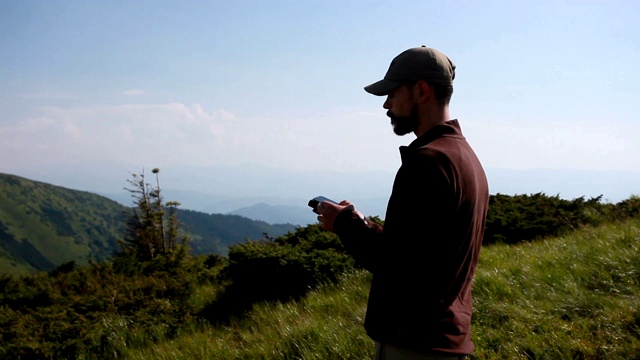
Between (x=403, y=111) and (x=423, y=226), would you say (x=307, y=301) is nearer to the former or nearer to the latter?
(x=403, y=111)

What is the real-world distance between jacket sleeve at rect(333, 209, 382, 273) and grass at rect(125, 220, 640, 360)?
276cm

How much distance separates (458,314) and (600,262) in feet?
16.2

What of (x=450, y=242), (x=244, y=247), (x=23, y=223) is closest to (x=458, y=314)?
(x=450, y=242)

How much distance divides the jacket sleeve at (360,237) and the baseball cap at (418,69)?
2.23ft

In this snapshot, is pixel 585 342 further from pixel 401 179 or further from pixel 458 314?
pixel 401 179

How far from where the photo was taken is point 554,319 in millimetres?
5145

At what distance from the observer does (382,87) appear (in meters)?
2.60

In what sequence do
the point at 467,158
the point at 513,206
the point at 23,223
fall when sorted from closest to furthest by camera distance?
the point at 467,158 < the point at 513,206 < the point at 23,223

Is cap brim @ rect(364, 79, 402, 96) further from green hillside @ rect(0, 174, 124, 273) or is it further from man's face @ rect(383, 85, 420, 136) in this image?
green hillside @ rect(0, 174, 124, 273)

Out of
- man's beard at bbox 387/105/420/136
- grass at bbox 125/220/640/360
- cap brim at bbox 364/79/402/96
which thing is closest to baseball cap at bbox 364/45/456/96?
cap brim at bbox 364/79/402/96

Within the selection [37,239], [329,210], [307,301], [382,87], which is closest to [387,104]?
[382,87]

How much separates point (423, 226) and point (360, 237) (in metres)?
0.33

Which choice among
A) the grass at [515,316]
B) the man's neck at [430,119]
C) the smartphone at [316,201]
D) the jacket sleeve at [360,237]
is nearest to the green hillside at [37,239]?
the grass at [515,316]

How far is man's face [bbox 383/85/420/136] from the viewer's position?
2572 millimetres
